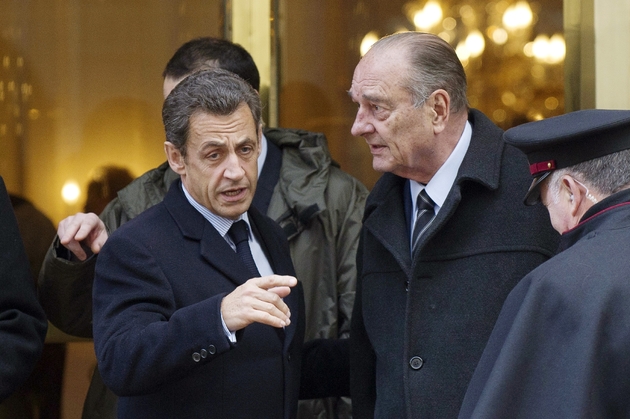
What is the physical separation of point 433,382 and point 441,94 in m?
0.91

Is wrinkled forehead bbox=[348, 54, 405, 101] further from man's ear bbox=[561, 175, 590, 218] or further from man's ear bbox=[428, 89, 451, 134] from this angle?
man's ear bbox=[561, 175, 590, 218]

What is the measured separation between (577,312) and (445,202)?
969mm

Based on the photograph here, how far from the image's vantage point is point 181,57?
3881 mm

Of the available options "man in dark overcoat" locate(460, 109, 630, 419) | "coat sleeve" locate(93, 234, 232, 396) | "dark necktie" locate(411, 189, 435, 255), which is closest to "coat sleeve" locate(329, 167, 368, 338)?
"dark necktie" locate(411, 189, 435, 255)

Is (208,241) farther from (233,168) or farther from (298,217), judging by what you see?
(298,217)

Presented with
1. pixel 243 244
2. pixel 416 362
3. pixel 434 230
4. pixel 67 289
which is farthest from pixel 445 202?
pixel 67 289

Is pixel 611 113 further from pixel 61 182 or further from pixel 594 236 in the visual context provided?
pixel 61 182

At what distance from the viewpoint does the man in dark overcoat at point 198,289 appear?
2648 mm

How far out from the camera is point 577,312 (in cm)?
215

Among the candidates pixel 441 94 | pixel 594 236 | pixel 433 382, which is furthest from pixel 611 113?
pixel 433 382

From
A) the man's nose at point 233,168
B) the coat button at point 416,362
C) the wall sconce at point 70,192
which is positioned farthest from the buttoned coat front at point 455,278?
the wall sconce at point 70,192

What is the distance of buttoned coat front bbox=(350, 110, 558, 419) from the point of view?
119 inches

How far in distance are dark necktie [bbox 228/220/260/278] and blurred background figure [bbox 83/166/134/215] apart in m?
1.87

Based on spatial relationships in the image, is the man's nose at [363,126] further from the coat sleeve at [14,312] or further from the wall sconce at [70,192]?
the wall sconce at [70,192]
